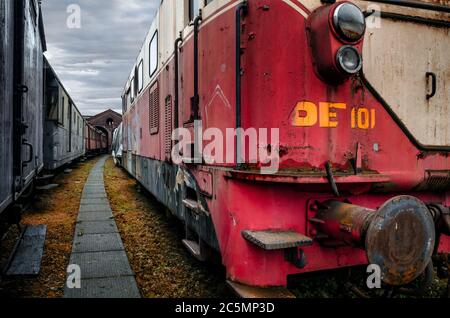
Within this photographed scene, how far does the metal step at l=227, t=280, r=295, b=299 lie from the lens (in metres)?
2.51

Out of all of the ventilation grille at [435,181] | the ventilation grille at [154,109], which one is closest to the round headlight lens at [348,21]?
the ventilation grille at [435,181]

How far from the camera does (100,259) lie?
4.37m

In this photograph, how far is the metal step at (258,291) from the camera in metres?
2.51

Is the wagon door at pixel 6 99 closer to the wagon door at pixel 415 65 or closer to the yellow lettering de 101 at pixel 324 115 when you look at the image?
the yellow lettering de 101 at pixel 324 115

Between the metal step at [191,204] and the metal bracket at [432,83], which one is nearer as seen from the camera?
the metal bracket at [432,83]

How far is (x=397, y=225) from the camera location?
220 centimetres

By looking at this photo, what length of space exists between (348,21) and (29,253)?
4108mm

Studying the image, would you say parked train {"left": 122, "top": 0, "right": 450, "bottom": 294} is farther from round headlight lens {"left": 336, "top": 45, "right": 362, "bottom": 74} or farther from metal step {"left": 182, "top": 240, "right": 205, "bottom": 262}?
metal step {"left": 182, "top": 240, "right": 205, "bottom": 262}

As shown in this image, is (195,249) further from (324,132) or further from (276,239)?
(324,132)

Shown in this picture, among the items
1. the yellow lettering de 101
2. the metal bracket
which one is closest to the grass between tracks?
the yellow lettering de 101

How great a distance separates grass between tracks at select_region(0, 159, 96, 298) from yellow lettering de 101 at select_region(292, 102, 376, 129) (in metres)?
2.59

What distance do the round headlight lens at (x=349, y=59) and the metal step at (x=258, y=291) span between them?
1486 mm
